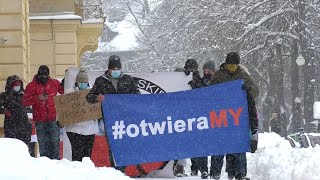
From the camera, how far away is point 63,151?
13047 mm

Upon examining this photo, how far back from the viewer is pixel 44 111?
1233 centimetres

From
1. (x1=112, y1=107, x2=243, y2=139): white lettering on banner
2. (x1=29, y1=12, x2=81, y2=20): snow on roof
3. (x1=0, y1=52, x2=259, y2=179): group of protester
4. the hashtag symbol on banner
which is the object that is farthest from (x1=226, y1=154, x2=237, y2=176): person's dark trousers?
(x1=29, y1=12, x2=81, y2=20): snow on roof

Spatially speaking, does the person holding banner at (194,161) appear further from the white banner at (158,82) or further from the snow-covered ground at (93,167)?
the snow-covered ground at (93,167)

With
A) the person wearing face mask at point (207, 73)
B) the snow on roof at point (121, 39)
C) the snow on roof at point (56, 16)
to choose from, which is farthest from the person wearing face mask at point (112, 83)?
the snow on roof at point (121, 39)

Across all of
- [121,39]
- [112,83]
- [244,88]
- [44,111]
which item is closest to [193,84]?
[244,88]

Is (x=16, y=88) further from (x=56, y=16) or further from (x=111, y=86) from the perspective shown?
(x=56, y=16)

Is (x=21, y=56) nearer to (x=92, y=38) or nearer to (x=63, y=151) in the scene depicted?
(x=63, y=151)

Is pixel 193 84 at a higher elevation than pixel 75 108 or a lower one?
higher

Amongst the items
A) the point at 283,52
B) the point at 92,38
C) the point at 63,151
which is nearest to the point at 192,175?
the point at 63,151

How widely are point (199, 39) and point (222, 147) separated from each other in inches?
1122

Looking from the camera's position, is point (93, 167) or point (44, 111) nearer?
point (93, 167)

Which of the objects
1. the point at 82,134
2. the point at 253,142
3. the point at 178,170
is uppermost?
the point at 82,134

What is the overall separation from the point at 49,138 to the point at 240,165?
2.73m

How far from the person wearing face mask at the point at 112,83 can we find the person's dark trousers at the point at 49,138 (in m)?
1.59
